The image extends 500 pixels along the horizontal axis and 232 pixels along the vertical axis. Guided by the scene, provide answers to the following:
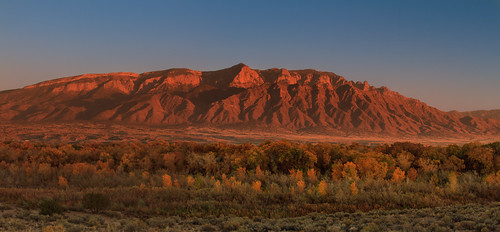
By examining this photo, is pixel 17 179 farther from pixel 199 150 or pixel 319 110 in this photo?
pixel 319 110

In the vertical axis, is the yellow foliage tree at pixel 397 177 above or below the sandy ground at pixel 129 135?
above

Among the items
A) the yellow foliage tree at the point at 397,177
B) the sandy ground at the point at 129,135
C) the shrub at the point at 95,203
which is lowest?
the sandy ground at the point at 129,135

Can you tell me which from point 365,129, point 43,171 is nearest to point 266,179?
point 43,171

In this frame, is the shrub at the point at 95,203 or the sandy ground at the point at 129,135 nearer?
the shrub at the point at 95,203

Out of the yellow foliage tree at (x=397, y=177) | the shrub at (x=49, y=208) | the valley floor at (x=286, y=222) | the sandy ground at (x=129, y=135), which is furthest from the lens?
the sandy ground at (x=129, y=135)

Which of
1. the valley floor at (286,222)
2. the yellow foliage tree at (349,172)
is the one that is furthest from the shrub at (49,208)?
the yellow foliage tree at (349,172)

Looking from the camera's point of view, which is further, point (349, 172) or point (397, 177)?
point (349, 172)

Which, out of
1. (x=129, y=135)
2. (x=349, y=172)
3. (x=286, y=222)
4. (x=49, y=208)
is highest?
(x=349, y=172)

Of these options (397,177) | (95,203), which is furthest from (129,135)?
(397,177)

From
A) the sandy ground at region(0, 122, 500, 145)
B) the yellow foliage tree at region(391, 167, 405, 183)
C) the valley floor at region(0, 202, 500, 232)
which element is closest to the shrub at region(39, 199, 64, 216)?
the valley floor at region(0, 202, 500, 232)

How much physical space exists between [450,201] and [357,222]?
4.73m

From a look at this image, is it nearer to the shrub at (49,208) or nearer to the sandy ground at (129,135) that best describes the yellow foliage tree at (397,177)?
the shrub at (49,208)

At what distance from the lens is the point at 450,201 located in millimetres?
11000

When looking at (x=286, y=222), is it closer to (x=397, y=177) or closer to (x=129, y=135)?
(x=397, y=177)
